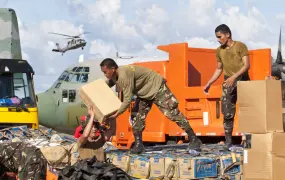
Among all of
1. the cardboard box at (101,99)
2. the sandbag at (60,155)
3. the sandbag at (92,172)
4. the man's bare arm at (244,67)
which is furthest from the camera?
the sandbag at (60,155)

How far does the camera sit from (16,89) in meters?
13.2

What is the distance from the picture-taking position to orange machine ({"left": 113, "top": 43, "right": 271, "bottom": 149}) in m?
10.8

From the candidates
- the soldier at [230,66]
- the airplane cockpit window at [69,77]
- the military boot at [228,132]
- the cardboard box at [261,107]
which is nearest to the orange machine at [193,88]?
the military boot at [228,132]

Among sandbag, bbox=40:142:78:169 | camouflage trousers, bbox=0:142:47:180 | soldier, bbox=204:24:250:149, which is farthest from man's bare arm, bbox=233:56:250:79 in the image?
camouflage trousers, bbox=0:142:47:180

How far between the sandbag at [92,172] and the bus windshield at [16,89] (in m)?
6.31

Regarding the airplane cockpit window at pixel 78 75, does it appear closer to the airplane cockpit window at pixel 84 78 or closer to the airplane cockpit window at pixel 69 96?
the airplane cockpit window at pixel 84 78

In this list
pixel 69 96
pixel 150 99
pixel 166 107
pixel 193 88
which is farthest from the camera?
pixel 69 96

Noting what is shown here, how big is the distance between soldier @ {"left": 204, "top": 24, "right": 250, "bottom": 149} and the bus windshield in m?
5.95

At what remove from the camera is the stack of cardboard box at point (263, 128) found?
6.93m

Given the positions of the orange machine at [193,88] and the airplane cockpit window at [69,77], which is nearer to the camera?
the orange machine at [193,88]

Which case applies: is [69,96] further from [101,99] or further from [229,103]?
[101,99]

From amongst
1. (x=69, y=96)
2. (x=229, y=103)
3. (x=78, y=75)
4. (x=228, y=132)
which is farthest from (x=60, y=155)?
(x=78, y=75)

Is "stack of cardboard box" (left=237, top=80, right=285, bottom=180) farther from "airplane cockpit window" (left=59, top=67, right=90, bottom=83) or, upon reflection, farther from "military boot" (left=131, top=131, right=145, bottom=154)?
"airplane cockpit window" (left=59, top=67, right=90, bottom=83)

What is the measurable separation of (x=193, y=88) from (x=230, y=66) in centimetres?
267
